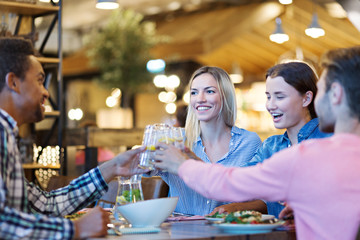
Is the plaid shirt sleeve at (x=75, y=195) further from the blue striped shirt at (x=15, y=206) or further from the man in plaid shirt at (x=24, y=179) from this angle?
the blue striped shirt at (x=15, y=206)

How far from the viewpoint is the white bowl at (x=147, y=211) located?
2.28 m

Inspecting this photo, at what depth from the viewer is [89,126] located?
19.4 feet

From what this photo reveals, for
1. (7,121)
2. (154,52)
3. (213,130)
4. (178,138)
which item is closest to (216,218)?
(178,138)

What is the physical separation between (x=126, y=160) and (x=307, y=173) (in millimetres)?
1007

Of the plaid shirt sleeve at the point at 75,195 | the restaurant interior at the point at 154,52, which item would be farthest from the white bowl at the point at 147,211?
the restaurant interior at the point at 154,52

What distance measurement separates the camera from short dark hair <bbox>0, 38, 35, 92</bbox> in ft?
7.13

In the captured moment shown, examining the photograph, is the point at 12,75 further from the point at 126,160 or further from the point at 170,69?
the point at 170,69

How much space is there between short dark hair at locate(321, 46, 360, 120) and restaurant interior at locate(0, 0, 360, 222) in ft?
7.43

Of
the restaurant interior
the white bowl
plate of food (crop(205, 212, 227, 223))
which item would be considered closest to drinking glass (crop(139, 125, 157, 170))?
the white bowl

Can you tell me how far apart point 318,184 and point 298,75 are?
121 centimetres

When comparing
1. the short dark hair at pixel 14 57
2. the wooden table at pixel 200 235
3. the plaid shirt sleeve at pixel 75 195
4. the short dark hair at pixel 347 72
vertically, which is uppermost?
the short dark hair at pixel 14 57

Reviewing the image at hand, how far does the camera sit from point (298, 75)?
9.70 feet

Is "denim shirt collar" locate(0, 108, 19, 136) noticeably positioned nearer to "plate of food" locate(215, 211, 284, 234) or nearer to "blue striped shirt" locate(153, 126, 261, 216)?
"plate of food" locate(215, 211, 284, 234)

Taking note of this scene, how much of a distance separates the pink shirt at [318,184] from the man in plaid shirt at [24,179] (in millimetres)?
639
